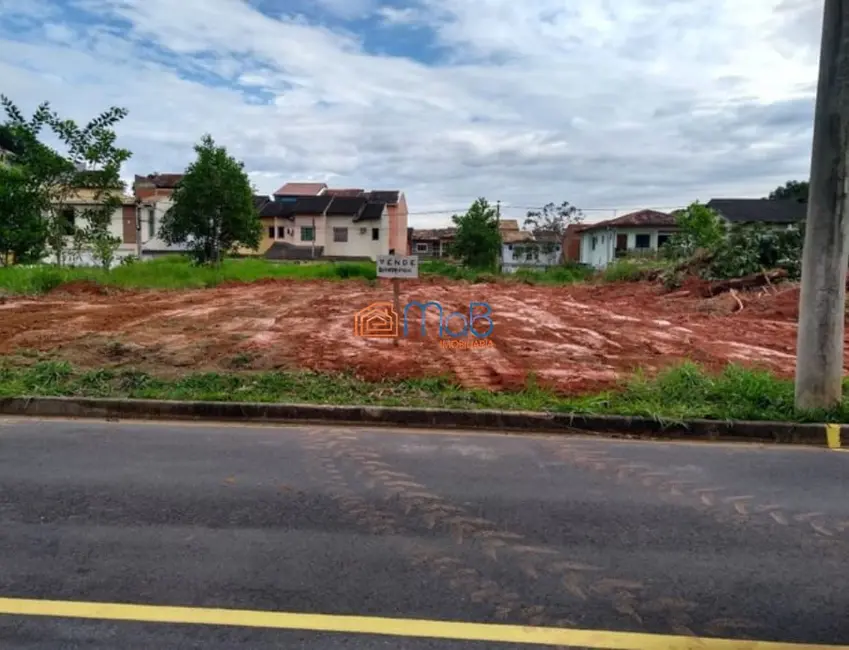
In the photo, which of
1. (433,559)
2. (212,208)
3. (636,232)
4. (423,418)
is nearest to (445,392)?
(423,418)

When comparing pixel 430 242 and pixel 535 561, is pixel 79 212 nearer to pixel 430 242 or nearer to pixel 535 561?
pixel 535 561

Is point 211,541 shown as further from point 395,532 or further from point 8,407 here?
point 8,407

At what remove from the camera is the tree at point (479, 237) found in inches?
1559

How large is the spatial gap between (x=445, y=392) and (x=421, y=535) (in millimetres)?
3415

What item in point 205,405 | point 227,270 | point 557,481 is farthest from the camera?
point 227,270

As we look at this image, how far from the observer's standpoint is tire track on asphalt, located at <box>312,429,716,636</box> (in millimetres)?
2887

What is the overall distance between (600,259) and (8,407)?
46.5 m

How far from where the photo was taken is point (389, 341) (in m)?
10.9

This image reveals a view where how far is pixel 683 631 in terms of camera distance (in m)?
2.78

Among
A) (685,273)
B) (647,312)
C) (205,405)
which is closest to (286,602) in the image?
(205,405)

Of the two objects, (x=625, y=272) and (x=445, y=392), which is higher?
(x=625, y=272)

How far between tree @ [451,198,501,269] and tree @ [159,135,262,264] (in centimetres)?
1440

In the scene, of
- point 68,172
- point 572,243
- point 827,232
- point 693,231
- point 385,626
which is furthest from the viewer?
point 572,243

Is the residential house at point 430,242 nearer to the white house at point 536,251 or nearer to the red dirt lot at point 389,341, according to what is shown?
the white house at point 536,251
